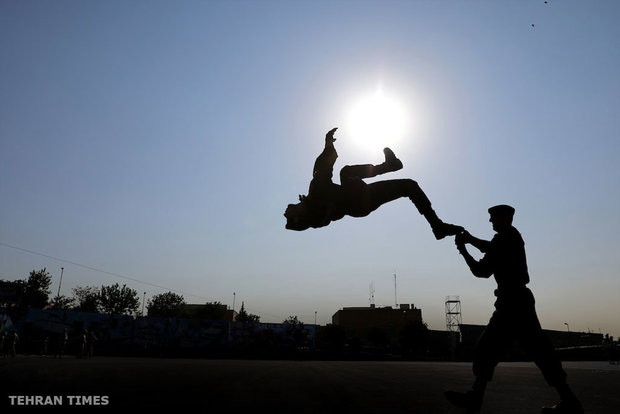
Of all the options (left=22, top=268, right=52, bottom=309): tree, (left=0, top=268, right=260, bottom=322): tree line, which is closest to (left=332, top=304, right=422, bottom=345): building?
(left=0, top=268, right=260, bottom=322): tree line

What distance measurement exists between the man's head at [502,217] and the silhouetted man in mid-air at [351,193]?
83 centimetres

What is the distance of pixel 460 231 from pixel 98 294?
80.7 meters

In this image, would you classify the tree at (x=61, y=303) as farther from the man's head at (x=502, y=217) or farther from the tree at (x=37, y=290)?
the man's head at (x=502, y=217)

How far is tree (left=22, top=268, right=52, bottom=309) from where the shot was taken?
61.1 meters

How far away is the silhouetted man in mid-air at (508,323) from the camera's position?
3596mm

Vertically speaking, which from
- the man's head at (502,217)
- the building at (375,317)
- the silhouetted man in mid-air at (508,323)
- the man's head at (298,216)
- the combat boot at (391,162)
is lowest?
the building at (375,317)

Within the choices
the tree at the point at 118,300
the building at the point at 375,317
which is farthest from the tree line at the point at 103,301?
the building at the point at 375,317

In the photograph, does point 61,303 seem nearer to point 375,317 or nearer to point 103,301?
point 103,301

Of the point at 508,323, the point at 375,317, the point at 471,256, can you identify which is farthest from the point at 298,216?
the point at 375,317

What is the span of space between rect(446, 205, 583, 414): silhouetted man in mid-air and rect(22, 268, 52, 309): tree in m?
75.9

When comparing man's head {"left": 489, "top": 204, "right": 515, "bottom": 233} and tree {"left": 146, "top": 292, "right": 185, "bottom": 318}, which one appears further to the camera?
tree {"left": 146, "top": 292, "right": 185, "bottom": 318}

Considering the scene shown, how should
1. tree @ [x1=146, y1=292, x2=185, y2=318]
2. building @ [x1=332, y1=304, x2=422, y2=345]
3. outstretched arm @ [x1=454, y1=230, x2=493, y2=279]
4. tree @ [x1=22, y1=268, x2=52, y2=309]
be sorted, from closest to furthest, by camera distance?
1. outstretched arm @ [x1=454, y1=230, x2=493, y2=279]
2. tree @ [x1=22, y1=268, x2=52, y2=309]
3. tree @ [x1=146, y1=292, x2=185, y2=318]
4. building @ [x1=332, y1=304, x2=422, y2=345]

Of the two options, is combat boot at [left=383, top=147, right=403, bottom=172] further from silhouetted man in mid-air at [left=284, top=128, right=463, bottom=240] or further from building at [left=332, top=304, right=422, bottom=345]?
building at [left=332, top=304, right=422, bottom=345]

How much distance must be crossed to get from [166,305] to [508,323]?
86027mm
